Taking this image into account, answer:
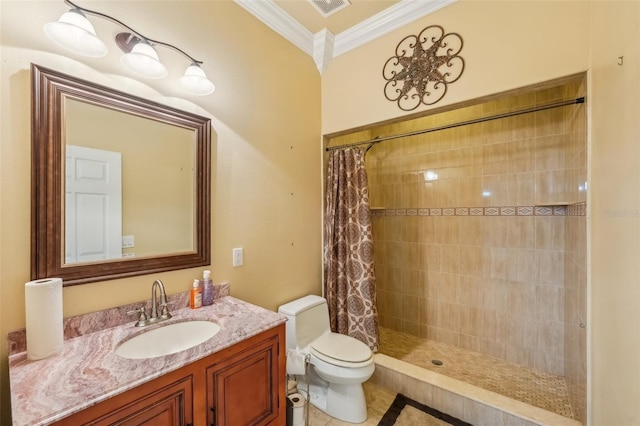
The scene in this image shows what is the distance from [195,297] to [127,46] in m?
1.30

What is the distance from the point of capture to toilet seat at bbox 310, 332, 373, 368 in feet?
5.31

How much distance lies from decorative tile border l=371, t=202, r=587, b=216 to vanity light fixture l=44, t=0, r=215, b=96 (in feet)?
7.18

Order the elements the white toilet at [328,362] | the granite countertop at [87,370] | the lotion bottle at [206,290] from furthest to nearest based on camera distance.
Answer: the white toilet at [328,362]
the lotion bottle at [206,290]
the granite countertop at [87,370]

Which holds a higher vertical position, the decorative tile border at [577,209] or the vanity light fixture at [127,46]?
the vanity light fixture at [127,46]

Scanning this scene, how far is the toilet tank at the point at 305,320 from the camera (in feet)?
5.80

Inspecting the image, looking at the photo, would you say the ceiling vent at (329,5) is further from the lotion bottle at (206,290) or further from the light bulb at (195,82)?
the lotion bottle at (206,290)

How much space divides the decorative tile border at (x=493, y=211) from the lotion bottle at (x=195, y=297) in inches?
83.0

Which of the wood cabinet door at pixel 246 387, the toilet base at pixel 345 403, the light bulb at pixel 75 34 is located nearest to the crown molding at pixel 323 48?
the light bulb at pixel 75 34

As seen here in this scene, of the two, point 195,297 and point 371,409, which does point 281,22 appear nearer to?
point 195,297

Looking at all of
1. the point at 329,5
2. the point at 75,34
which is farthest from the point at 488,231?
the point at 75,34

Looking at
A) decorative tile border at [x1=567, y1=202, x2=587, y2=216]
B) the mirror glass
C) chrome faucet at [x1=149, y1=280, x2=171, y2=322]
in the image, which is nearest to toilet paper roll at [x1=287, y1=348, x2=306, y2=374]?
chrome faucet at [x1=149, y1=280, x2=171, y2=322]

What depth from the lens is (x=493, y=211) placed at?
2352 millimetres

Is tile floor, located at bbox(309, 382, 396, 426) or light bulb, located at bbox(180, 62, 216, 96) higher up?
light bulb, located at bbox(180, 62, 216, 96)

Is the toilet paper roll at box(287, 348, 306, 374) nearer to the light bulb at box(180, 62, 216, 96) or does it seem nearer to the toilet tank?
the toilet tank
